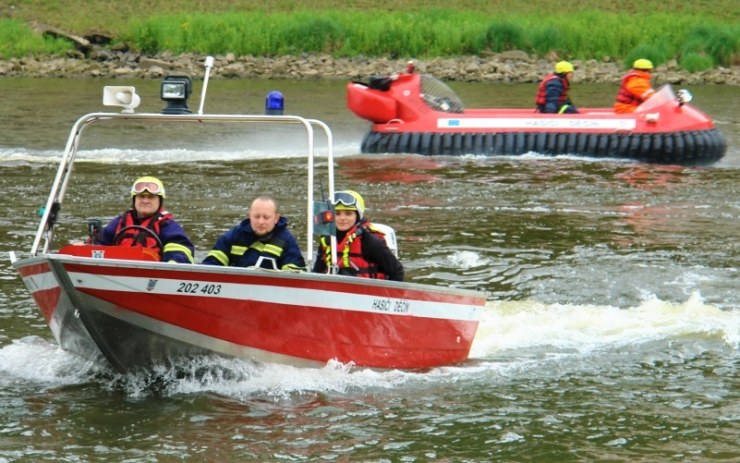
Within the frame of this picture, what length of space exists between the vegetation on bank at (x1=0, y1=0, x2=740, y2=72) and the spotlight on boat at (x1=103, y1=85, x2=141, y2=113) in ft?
106

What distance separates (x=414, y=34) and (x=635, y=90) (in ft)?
68.8

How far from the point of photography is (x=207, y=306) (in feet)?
26.9

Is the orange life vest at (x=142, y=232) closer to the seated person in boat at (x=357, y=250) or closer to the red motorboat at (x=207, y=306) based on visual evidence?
the red motorboat at (x=207, y=306)

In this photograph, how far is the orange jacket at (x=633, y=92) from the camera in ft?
70.5

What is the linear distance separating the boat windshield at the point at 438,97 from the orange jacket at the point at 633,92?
2533 millimetres

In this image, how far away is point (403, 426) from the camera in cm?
824

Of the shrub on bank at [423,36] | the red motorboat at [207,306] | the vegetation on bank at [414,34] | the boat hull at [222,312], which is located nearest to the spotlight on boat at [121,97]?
the red motorboat at [207,306]

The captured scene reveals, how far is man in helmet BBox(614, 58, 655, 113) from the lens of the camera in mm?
21469

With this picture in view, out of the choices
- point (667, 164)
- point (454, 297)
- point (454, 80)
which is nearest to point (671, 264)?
point (454, 297)

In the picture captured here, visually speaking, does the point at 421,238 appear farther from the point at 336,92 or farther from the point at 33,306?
the point at 336,92

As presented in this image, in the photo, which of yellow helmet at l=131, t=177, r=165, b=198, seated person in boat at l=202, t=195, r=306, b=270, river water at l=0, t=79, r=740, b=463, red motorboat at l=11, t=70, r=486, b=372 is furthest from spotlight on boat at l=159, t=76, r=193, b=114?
river water at l=0, t=79, r=740, b=463

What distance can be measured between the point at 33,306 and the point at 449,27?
32.7 meters

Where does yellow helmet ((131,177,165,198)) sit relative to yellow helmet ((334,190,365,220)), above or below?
above

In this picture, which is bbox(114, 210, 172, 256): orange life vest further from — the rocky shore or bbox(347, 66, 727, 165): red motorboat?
the rocky shore
